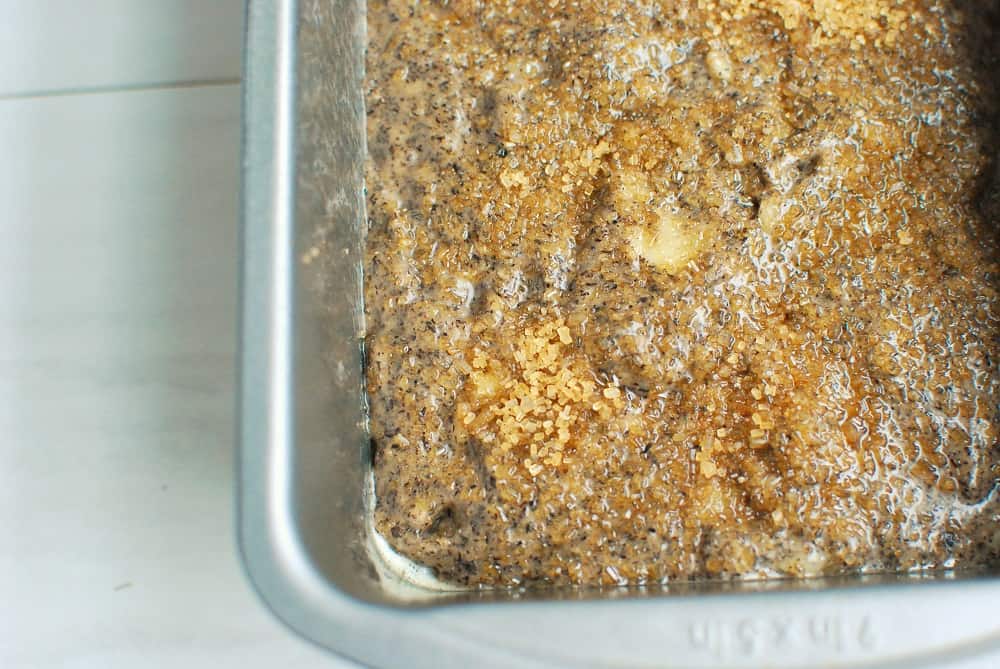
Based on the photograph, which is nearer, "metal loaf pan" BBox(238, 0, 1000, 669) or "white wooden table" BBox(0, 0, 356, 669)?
"metal loaf pan" BBox(238, 0, 1000, 669)

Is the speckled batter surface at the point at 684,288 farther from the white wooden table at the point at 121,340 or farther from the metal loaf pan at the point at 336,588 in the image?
the white wooden table at the point at 121,340

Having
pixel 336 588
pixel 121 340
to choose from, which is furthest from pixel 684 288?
pixel 121 340

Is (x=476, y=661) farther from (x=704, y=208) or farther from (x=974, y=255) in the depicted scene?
(x=974, y=255)

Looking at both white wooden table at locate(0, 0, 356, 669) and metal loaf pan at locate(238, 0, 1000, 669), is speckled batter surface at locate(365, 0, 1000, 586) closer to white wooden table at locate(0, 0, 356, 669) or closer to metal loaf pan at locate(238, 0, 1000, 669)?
metal loaf pan at locate(238, 0, 1000, 669)

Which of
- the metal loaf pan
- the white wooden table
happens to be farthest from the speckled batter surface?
the white wooden table

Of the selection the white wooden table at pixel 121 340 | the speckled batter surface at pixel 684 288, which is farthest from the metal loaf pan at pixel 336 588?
the white wooden table at pixel 121 340

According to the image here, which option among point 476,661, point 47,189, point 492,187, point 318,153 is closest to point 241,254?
point 318,153

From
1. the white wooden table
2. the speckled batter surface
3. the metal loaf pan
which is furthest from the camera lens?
the white wooden table
